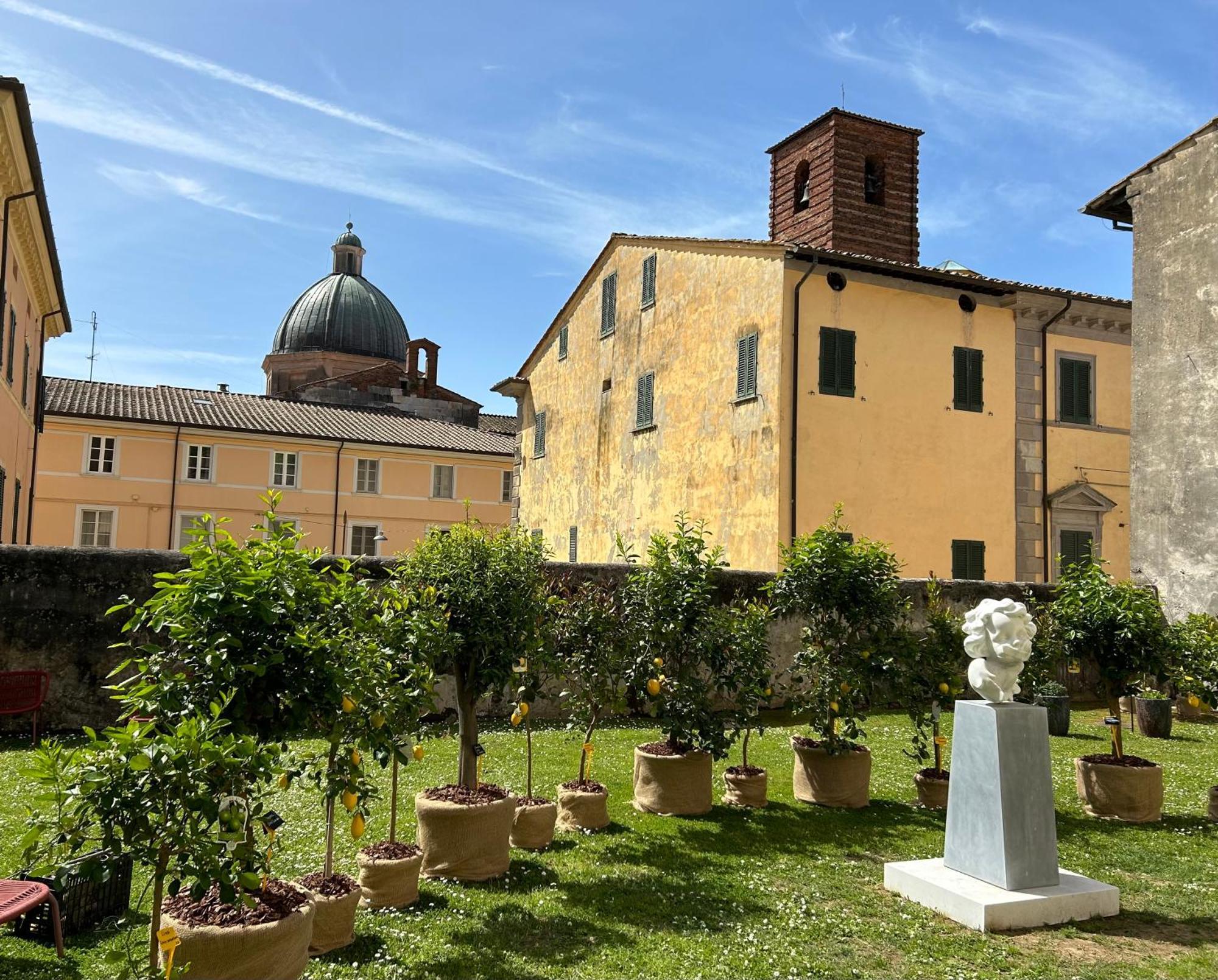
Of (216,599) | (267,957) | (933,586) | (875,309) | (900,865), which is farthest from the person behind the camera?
(875,309)

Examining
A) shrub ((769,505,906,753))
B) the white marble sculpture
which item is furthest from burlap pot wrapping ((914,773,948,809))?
the white marble sculpture

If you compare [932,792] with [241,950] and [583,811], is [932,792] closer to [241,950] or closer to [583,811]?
[583,811]

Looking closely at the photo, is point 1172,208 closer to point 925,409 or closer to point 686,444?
point 925,409

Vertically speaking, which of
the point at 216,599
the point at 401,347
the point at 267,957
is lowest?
the point at 267,957

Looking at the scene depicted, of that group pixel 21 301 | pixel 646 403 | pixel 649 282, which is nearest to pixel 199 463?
pixel 21 301

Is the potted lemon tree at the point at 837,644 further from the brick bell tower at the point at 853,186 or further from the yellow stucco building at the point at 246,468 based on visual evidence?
the yellow stucco building at the point at 246,468

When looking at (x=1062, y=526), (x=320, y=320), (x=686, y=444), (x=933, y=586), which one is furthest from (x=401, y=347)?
(x=933, y=586)

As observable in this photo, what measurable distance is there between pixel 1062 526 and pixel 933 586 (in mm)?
10756

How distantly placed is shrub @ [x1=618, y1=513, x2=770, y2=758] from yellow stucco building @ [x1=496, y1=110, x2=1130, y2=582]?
8872 millimetres

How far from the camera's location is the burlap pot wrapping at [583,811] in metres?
7.60

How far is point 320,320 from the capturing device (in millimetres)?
57125

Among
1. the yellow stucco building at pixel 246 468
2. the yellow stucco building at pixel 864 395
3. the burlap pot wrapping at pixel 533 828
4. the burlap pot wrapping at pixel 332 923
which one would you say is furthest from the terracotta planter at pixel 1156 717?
the yellow stucco building at pixel 246 468

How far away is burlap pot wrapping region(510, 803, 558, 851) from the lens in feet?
23.0

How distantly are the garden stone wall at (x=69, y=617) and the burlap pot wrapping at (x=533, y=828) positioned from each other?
558cm
